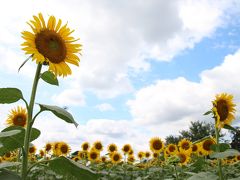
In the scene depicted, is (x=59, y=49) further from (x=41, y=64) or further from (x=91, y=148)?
(x=91, y=148)

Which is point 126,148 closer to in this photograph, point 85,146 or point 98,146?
point 98,146

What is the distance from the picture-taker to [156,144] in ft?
36.6

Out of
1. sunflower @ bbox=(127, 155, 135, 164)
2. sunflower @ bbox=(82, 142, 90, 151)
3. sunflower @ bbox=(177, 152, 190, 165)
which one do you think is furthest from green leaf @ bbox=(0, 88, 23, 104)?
sunflower @ bbox=(127, 155, 135, 164)

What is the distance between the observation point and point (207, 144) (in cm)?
688

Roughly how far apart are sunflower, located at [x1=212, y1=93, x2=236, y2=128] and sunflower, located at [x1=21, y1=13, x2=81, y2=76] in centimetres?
194

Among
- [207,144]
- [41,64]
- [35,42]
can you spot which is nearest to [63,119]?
[41,64]

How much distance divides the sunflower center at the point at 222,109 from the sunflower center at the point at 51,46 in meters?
2.23

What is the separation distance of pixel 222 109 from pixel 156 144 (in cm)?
669

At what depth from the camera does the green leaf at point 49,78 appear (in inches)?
105

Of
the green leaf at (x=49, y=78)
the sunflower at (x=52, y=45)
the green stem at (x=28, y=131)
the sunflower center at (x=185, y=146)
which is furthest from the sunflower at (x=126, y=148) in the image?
the green stem at (x=28, y=131)

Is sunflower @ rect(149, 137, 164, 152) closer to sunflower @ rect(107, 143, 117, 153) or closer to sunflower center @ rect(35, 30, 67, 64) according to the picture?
sunflower @ rect(107, 143, 117, 153)

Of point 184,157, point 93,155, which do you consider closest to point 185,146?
point 184,157

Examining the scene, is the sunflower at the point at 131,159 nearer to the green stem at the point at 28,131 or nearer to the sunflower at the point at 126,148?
the sunflower at the point at 126,148

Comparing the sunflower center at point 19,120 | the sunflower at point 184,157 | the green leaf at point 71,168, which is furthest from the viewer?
the sunflower at point 184,157
